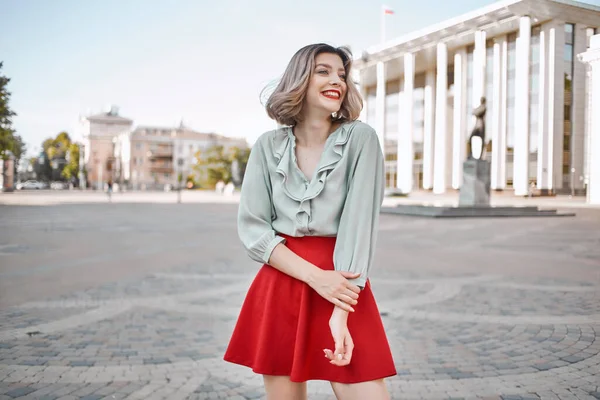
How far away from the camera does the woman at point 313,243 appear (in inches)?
74.4

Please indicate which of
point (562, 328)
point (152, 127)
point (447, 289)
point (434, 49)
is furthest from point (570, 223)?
point (152, 127)

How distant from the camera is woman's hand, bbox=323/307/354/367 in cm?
183

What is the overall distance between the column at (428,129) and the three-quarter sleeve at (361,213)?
193 feet

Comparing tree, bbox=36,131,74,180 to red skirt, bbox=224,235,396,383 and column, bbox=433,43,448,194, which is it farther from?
red skirt, bbox=224,235,396,383

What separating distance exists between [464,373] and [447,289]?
3.45 meters

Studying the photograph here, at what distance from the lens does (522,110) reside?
4328 cm

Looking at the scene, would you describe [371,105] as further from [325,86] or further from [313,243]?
[313,243]

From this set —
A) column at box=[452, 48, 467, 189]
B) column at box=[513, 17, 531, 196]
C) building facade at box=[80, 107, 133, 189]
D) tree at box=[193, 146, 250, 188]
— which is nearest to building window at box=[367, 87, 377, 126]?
column at box=[452, 48, 467, 189]

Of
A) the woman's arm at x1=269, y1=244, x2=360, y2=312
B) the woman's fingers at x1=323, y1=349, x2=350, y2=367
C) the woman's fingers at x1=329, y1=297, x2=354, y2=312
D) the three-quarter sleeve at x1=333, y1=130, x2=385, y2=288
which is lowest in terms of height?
the woman's fingers at x1=323, y1=349, x2=350, y2=367

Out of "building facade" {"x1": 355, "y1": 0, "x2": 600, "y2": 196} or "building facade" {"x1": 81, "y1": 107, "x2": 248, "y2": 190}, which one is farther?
"building facade" {"x1": 81, "y1": 107, "x2": 248, "y2": 190}

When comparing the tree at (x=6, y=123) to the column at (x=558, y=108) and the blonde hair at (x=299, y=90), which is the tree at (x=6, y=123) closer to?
the blonde hair at (x=299, y=90)

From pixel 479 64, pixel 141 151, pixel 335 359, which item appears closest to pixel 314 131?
pixel 335 359

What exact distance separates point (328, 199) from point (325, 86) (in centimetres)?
45

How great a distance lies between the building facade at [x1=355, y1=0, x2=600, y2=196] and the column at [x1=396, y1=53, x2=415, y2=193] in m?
0.11
